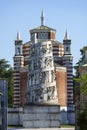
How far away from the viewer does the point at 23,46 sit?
83.2 m

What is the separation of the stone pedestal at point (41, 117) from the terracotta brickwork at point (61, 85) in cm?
919

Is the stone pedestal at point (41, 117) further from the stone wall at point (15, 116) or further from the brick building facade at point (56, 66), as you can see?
the brick building facade at point (56, 66)

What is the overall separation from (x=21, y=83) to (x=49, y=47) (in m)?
12.1

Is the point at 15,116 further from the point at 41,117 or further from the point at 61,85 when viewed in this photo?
the point at 61,85

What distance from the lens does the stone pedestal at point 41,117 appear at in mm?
67375

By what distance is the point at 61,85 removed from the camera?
78.0 metres

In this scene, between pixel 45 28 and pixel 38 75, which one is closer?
pixel 38 75

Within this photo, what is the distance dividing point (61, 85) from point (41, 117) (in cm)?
1148

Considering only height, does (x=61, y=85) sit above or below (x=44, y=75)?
below

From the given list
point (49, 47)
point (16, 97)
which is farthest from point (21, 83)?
point (49, 47)

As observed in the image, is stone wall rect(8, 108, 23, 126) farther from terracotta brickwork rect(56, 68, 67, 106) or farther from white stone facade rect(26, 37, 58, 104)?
terracotta brickwork rect(56, 68, 67, 106)

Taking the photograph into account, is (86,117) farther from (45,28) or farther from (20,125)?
(45,28)

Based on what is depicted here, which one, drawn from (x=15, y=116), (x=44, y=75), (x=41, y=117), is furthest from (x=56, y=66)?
(x=41, y=117)

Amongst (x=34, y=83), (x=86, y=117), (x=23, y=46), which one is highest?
(x=23, y=46)
